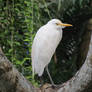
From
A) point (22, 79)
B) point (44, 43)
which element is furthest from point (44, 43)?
point (22, 79)

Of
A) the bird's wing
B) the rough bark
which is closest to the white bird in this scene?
the bird's wing

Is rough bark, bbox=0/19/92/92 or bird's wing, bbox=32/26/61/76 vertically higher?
rough bark, bbox=0/19/92/92

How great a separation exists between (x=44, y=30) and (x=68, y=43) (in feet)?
3.11

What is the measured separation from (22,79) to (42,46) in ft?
2.53

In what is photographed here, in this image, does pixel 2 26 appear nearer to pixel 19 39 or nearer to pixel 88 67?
pixel 19 39

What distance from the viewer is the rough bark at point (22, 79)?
4.42ft

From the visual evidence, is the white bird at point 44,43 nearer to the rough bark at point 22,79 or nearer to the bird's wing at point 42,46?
the bird's wing at point 42,46

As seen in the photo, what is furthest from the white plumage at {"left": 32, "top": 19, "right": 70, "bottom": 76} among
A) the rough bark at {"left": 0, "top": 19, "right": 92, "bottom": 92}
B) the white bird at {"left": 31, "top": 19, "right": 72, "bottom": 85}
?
the rough bark at {"left": 0, "top": 19, "right": 92, "bottom": 92}

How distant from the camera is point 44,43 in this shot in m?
2.20

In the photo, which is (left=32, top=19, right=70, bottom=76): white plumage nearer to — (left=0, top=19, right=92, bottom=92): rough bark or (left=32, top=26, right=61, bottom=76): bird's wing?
(left=32, top=26, right=61, bottom=76): bird's wing

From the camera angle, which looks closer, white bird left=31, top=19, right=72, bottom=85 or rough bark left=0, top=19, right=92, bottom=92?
rough bark left=0, top=19, right=92, bottom=92

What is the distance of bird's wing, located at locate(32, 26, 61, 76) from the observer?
7.06ft

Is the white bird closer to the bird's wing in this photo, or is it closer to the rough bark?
the bird's wing

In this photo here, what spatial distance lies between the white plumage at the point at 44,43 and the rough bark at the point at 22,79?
640mm
